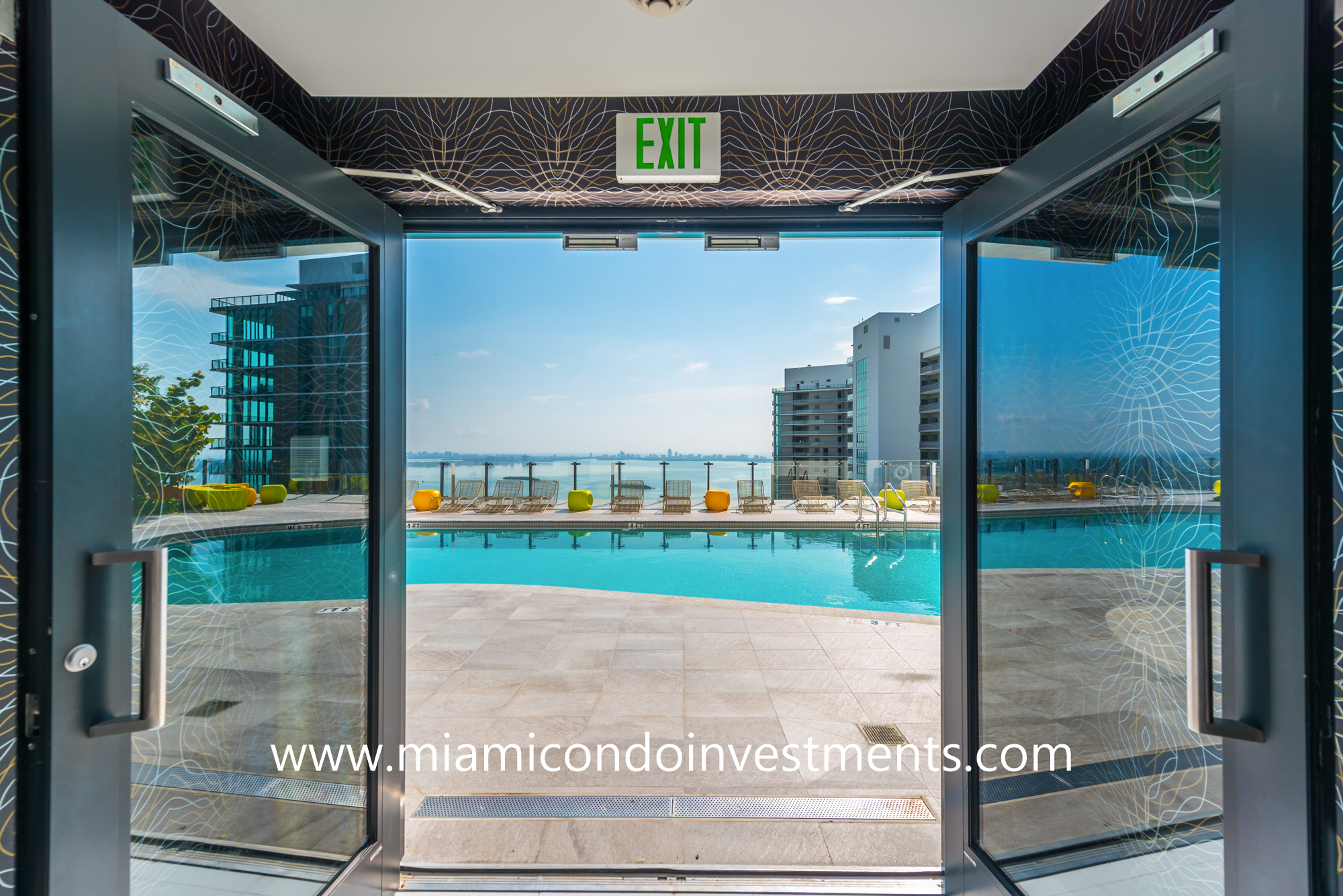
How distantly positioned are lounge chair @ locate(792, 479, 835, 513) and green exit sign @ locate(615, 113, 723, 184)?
8998 millimetres

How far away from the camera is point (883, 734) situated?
8.35 feet

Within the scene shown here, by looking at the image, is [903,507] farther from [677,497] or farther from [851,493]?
[677,497]

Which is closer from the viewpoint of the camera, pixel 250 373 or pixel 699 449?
pixel 250 373

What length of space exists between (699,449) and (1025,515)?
41.7 ft

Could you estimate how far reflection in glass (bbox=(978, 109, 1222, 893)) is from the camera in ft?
2.94

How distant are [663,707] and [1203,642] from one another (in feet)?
8.14

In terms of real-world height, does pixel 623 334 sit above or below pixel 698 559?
above

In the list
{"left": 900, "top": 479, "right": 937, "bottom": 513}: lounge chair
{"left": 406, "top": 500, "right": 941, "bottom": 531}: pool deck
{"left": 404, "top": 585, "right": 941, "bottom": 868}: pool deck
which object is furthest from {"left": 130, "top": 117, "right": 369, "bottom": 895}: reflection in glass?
{"left": 406, "top": 500, "right": 941, "bottom": 531}: pool deck

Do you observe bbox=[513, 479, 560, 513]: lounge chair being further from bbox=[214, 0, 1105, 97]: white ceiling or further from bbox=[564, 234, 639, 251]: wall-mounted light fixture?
bbox=[214, 0, 1105, 97]: white ceiling

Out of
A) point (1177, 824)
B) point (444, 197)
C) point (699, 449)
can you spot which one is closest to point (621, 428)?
point (699, 449)

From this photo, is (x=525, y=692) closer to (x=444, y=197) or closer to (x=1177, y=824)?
(x=444, y=197)

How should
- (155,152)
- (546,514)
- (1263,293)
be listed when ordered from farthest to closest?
(546,514) < (155,152) < (1263,293)

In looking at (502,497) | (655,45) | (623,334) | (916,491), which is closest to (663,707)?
(655,45)

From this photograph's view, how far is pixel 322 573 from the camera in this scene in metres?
1.35
